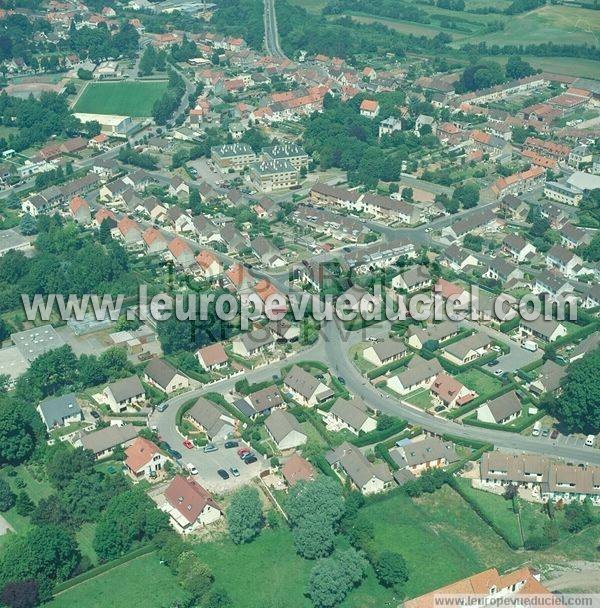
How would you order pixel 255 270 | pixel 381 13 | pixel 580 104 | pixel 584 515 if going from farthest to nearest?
1. pixel 381 13
2. pixel 580 104
3. pixel 255 270
4. pixel 584 515

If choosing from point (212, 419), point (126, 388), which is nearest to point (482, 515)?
point (212, 419)

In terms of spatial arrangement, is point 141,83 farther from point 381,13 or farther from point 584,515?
point 584,515

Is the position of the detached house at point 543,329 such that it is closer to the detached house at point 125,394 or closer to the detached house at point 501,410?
the detached house at point 501,410

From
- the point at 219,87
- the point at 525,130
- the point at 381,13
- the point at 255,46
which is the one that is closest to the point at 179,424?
the point at 525,130

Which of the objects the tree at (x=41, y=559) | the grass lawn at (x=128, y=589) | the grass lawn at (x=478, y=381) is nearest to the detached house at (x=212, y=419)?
the grass lawn at (x=128, y=589)

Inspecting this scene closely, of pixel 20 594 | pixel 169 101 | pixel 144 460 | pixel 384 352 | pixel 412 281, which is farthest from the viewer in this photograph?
pixel 169 101

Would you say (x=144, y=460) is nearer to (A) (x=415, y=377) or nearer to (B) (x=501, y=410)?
(A) (x=415, y=377)

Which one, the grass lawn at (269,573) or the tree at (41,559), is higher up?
the tree at (41,559)
